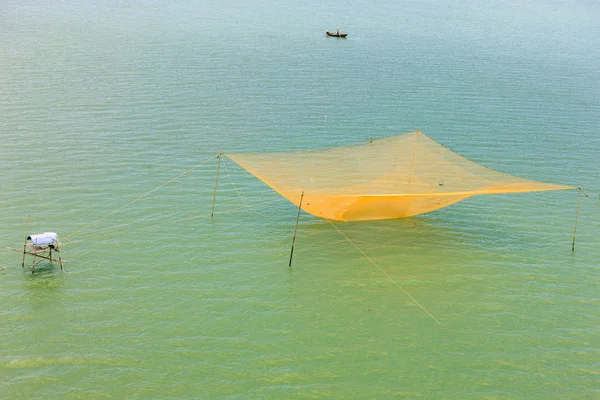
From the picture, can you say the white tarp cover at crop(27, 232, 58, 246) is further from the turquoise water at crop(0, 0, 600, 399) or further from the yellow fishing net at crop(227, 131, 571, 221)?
the yellow fishing net at crop(227, 131, 571, 221)

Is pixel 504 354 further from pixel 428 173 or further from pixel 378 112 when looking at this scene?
pixel 378 112

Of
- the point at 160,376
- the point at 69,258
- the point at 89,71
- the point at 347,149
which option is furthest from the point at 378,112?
the point at 160,376

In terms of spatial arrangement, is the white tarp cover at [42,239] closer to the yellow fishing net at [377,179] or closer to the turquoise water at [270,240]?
the turquoise water at [270,240]

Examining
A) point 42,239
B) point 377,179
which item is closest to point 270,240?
point 377,179

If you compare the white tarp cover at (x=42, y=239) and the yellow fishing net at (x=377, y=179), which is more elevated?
the yellow fishing net at (x=377, y=179)

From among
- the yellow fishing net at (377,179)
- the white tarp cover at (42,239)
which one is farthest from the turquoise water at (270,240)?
the yellow fishing net at (377,179)

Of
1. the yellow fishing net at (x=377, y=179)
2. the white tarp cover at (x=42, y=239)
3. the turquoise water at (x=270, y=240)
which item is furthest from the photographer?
the yellow fishing net at (x=377, y=179)
